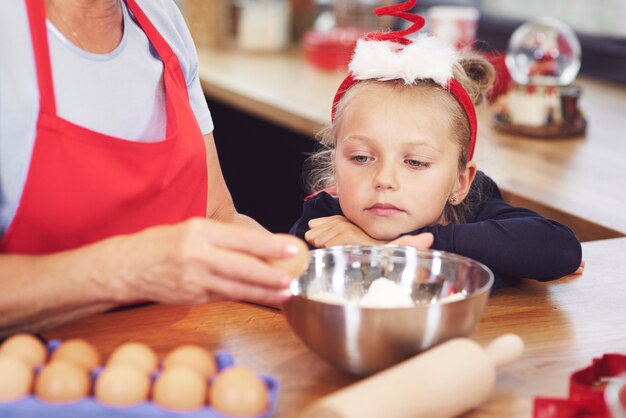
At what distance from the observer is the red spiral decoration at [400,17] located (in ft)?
4.79

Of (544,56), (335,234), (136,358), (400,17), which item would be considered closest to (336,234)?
(335,234)

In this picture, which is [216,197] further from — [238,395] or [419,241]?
[238,395]

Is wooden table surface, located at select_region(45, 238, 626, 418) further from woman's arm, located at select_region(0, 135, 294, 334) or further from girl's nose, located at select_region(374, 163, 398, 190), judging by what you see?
girl's nose, located at select_region(374, 163, 398, 190)

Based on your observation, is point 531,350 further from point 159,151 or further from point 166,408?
point 159,151

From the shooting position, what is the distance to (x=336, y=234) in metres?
1.50

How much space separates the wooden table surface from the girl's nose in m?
0.26

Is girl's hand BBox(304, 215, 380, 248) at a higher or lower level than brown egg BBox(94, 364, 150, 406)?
lower

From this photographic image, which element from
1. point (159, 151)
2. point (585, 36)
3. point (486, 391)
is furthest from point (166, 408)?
point (585, 36)

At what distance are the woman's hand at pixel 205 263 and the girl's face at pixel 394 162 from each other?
21.2 inches

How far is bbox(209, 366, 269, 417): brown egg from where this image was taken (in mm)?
840

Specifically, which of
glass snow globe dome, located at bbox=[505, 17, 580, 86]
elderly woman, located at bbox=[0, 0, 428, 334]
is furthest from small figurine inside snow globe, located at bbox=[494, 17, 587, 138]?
elderly woman, located at bbox=[0, 0, 428, 334]

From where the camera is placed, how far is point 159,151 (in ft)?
4.49

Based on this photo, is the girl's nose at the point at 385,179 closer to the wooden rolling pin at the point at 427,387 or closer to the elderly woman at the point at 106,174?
the elderly woman at the point at 106,174

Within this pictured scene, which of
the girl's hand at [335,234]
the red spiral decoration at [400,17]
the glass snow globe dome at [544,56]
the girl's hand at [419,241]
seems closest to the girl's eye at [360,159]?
the girl's hand at [335,234]
